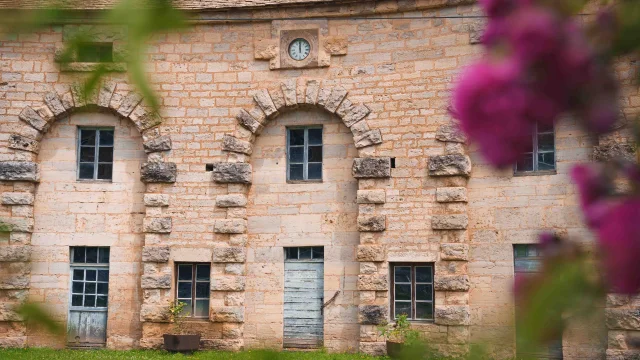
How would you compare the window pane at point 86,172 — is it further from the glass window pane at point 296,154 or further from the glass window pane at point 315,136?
the glass window pane at point 315,136

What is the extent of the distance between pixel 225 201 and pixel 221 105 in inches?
75.6

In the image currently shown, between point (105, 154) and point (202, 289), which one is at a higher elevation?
point (105, 154)

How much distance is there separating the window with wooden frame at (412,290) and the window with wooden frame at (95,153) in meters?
6.10

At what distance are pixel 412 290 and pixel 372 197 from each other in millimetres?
1877

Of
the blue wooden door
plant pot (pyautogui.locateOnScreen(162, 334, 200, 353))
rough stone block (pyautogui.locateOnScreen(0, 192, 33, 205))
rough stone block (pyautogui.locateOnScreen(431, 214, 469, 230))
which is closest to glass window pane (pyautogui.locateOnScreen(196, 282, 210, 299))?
plant pot (pyautogui.locateOnScreen(162, 334, 200, 353))

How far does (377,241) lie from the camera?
1450 cm

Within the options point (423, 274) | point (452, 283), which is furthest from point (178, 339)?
point (452, 283)

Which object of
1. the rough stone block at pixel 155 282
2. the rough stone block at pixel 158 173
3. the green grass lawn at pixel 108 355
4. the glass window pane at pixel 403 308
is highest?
the rough stone block at pixel 158 173

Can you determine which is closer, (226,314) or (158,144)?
(226,314)

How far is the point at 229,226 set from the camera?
15.0m

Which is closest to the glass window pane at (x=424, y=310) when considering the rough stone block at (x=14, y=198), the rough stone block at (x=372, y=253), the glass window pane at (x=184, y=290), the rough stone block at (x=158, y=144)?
the rough stone block at (x=372, y=253)

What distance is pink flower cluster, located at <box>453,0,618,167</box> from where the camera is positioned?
0.81 meters

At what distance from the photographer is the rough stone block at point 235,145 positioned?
15172mm

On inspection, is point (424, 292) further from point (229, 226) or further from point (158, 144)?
point (158, 144)
